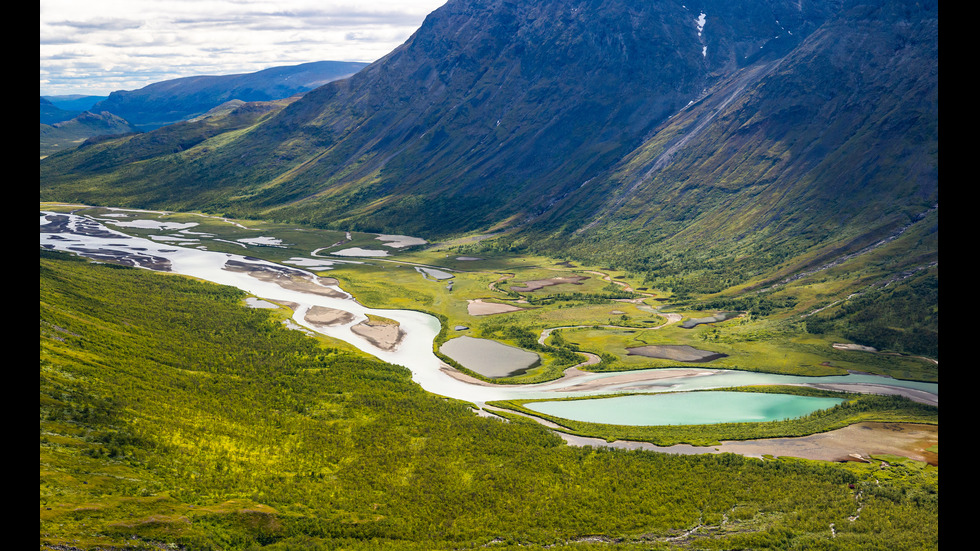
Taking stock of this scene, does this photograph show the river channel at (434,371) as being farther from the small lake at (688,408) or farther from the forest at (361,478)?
the forest at (361,478)

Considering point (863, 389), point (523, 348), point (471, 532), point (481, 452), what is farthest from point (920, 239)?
point (471, 532)

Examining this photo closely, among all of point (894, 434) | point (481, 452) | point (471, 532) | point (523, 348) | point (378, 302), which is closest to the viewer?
point (471, 532)

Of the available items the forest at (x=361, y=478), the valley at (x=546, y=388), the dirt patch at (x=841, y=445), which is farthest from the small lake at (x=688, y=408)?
the forest at (x=361, y=478)

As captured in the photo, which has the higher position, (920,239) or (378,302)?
(920,239)

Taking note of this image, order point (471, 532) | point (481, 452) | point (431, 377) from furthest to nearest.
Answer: point (431, 377) → point (481, 452) → point (471, 532)

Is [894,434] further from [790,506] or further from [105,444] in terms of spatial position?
[105,444]

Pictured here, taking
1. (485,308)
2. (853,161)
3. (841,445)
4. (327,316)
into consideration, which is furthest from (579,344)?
(853,161)

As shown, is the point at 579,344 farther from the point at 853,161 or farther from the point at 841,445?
the point at 853,161
